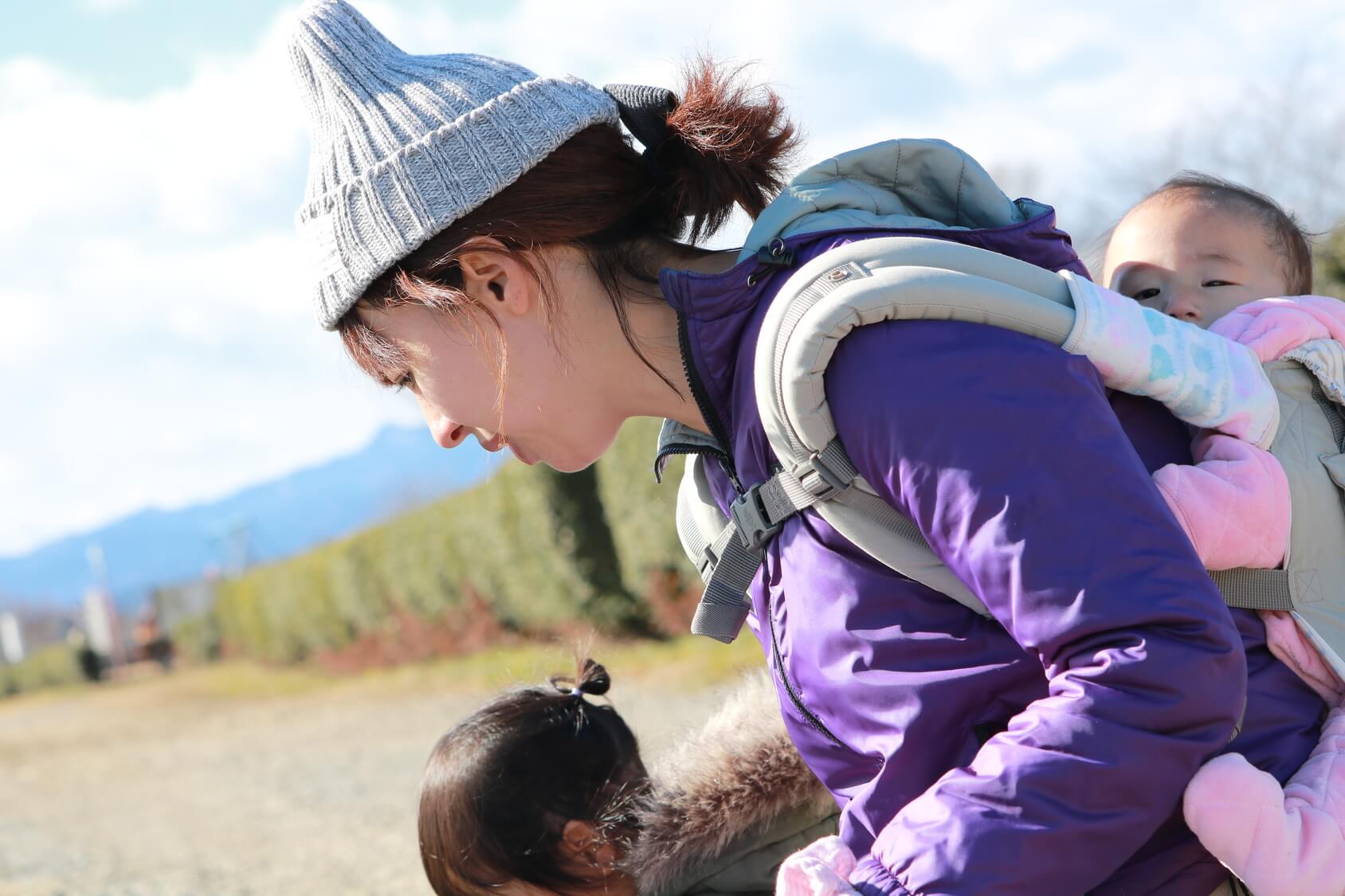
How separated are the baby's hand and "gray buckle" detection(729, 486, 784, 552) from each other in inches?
13.4

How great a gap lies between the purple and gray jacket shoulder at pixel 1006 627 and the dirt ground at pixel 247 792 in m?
1.23

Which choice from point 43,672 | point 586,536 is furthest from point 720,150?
point 43,672

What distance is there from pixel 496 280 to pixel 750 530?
48cm

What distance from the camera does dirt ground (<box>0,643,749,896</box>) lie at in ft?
21.5

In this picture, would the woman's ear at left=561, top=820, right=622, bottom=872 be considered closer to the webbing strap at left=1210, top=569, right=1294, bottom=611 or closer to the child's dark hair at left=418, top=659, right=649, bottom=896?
the child's dark hair at left=418, top=659, right=649, bottom=896

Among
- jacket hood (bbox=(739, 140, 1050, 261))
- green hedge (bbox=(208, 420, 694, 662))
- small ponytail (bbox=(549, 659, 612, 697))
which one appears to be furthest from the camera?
green hedge (bbox=(208, 420, 694, 662))

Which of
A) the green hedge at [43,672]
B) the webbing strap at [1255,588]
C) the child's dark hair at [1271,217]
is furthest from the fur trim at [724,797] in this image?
the green hedge at [43,672]

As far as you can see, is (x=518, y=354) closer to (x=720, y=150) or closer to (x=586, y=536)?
(x=720, y=150)

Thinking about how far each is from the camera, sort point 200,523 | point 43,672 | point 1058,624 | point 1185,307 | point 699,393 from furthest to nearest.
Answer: point 200,523, point 43,672, point 1185,307, point 699,393, point 1058,624

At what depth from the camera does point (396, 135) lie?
5.33ft

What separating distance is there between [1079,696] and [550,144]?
0.94 metres

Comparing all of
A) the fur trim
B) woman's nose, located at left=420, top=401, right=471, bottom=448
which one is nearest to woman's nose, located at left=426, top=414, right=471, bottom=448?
woman's nose, located at left=420, top=401, right=471, bottom=448

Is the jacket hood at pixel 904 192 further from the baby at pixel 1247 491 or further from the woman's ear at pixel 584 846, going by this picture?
the woman's ear at pixel 584 846

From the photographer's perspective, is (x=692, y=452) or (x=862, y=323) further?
(x=692, y=452)
